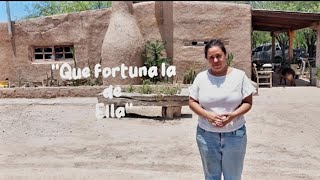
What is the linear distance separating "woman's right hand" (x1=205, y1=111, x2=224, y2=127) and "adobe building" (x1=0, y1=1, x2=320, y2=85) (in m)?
10.2

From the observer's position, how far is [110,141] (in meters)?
6.57

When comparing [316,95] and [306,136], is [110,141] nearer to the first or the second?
[306,136]

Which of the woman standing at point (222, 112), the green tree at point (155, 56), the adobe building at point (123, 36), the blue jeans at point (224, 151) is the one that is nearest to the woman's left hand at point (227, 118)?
the woman standing at point (222, 112)

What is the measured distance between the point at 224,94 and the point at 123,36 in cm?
1042

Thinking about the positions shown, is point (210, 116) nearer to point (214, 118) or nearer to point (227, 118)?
point (214, 118)

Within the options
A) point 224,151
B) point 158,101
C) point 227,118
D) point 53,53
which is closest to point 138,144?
point 158,101

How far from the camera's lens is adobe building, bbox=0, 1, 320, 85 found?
43.7 ft

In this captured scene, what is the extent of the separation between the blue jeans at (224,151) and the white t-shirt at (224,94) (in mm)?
58

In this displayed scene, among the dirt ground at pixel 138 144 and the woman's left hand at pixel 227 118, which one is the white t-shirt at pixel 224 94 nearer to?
the woman's left hand at pixel 227 118

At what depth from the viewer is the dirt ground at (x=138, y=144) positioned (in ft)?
15.6

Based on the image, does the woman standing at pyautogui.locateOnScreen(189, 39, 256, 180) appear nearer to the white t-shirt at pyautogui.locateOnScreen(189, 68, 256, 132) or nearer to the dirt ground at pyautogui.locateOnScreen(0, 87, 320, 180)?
the white t-shirt at pyautogui.locateOnScreen(189, 68, 256, 132)

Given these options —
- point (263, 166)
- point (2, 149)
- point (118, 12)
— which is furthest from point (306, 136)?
point (118, 12)

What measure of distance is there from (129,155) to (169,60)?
8.42m

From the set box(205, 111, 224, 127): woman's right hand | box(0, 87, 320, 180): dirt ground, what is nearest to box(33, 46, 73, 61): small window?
box(0, 87, 320, 180): dirt ground
